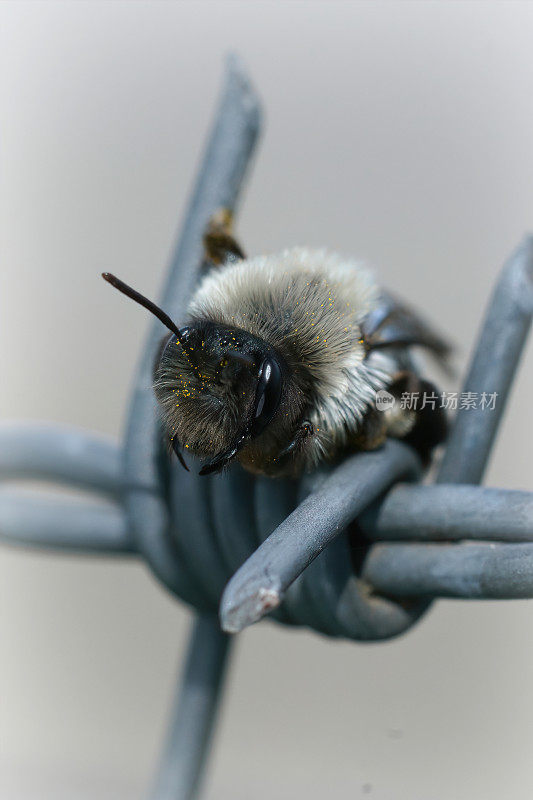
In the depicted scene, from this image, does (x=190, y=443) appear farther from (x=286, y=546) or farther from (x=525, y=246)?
(x=525, y=246)

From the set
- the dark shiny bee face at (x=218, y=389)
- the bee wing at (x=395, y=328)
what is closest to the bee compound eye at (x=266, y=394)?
the dark shiny bee face at (x=218, y=389)

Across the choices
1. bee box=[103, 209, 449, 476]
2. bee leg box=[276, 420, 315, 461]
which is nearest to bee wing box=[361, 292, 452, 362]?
bee box=[103, 209, 449, 476]

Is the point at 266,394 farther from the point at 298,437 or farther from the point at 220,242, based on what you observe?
the point at 220,242

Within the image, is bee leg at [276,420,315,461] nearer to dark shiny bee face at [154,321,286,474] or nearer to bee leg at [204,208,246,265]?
dark shiny bee face at [154,321,286,474]

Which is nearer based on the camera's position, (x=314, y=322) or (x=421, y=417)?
(x=314, y=322)

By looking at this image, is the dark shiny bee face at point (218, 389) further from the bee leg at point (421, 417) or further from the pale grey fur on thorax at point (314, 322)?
the bee leg at point (421, 417)

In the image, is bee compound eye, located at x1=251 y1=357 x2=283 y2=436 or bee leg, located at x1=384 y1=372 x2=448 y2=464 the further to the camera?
bee leg, located at x1=384 y1=372 x2=448 y2=464

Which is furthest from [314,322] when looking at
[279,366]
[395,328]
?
[395,328]
